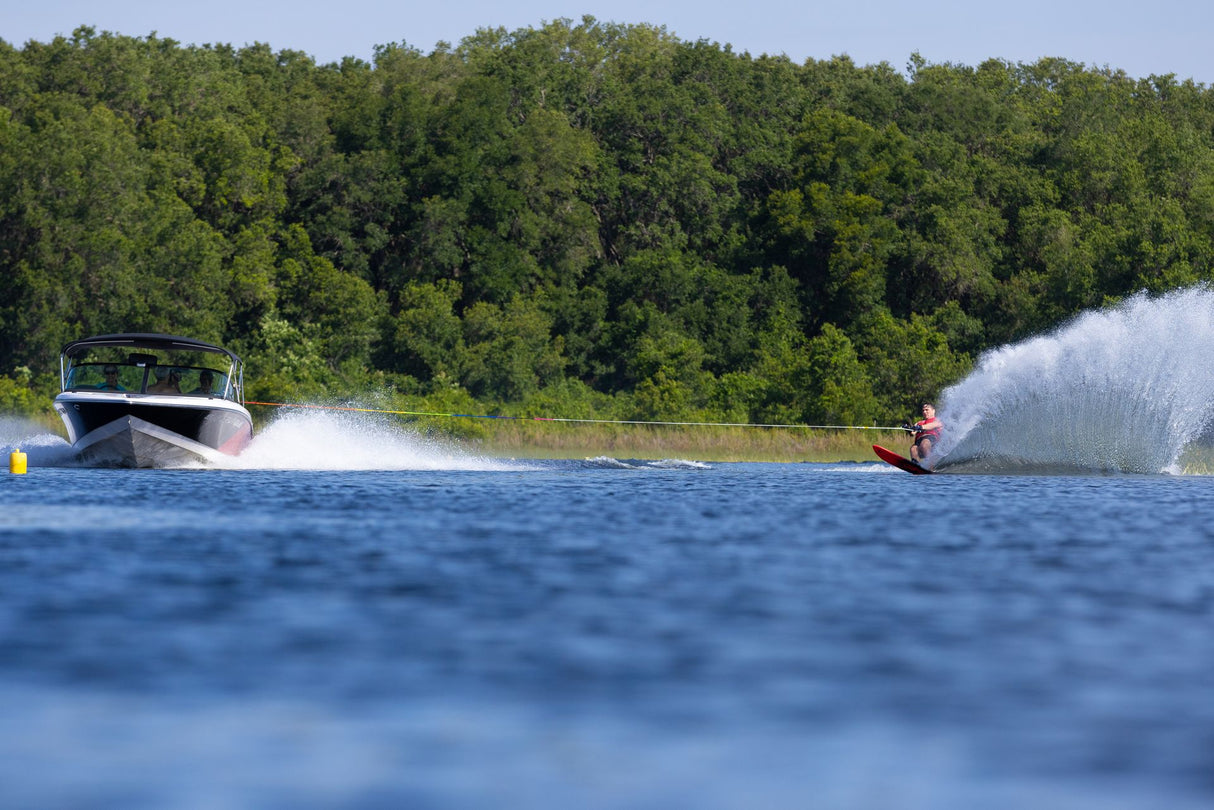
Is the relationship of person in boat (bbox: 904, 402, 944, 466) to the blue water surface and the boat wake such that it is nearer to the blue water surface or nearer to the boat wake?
the boat wake

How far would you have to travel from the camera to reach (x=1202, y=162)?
2351 inches

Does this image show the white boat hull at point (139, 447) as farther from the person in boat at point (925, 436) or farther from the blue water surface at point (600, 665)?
the person in boat at point (925, 436)

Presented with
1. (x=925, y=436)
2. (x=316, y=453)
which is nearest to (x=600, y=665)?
(x=925, y=436)

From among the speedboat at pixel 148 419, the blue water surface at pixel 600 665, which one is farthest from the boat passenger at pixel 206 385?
the blue water surface at pixel 600 665

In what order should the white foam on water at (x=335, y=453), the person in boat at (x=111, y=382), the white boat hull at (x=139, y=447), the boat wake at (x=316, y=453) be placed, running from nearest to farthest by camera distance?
the white boat hull at (x=139, y=447) < the person in boat at (x=111, y=382) < the boat wake at (x=316, y=453) < the white foam on water at (x=335, y=453)

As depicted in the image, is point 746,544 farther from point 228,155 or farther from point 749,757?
point 228,155

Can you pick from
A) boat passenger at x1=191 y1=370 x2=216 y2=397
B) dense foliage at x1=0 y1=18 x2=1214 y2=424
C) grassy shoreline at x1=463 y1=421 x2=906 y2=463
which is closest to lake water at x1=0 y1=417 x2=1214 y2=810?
boat passenger at x1=191 y1=370 x2=216 y2=397

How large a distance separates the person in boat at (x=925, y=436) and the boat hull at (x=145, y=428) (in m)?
11.6

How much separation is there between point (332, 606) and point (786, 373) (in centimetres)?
4450

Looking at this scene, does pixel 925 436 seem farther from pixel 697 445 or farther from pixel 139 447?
pixel 139 447

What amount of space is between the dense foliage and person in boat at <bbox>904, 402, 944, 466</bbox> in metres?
20.7

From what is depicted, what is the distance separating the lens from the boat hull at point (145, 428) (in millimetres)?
24922

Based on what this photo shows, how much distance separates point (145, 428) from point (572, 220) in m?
37.8

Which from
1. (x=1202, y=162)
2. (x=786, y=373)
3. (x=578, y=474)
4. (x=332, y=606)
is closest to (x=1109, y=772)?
(x=332, y=606)
